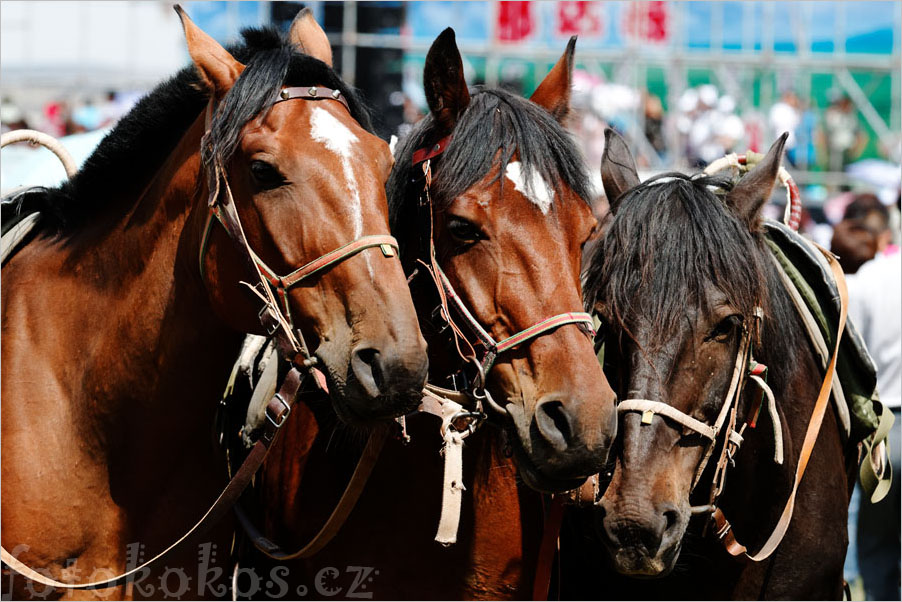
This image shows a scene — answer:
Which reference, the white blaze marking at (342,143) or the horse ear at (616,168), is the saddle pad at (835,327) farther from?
the white blaze marking at (342,143)

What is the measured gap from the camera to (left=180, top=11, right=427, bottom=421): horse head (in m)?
2.37

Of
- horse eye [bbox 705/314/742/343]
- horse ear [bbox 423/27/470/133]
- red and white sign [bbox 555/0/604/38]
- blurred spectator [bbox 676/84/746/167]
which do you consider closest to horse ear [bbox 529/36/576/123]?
horse ear [bbox 423/27/470/133]

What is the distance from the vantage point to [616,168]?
361 cm

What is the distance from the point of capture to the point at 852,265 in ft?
19.9

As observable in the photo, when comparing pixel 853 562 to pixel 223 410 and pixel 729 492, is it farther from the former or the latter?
pixel 223 410

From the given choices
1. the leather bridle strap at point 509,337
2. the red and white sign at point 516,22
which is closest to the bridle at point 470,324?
the leather bridle strap at point 509,337

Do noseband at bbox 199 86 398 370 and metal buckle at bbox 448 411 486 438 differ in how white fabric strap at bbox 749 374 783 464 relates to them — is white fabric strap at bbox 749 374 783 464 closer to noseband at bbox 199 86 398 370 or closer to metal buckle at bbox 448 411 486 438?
metal buckle at bbox 448 411 486 438

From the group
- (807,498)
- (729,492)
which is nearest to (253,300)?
(729,492)

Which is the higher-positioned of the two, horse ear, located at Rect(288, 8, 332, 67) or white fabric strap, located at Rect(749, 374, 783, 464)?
horse ear, located at Rect(288, 8, 332, 67)

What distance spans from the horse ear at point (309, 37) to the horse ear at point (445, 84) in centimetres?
32

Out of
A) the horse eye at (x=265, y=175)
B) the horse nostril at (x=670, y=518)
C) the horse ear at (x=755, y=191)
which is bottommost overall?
the horse nostril at (x=670, y=518)

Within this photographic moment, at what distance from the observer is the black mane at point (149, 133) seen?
2658mm

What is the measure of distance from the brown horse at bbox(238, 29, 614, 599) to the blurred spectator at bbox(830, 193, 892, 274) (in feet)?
11.8

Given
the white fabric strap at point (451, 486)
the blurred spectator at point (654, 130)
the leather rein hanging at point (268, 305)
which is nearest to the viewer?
the leather rein hanging at point (268, 305)
